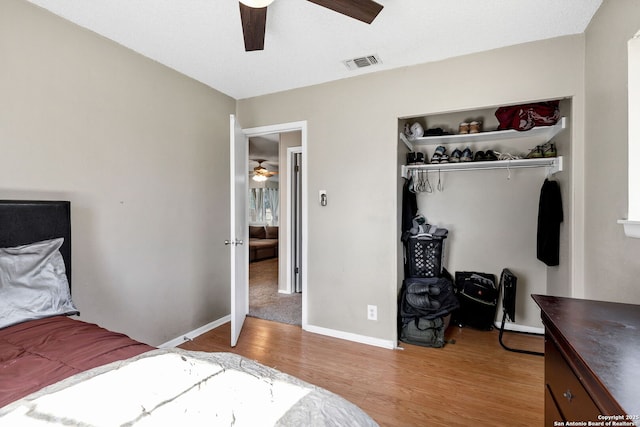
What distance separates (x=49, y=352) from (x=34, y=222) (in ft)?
3.15

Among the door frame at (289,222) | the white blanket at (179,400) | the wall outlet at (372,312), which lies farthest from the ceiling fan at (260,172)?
the white blanket at (179,400)

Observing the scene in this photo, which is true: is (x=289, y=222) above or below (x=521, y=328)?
above

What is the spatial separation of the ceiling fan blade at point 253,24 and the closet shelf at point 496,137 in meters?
1.52

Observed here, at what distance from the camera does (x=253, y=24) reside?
170 cm

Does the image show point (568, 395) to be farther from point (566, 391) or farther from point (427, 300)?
point (427, 300)

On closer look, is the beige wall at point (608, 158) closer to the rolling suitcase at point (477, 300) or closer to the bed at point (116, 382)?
the rolling suitcase at point (477, 300)

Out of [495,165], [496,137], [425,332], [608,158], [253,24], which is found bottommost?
[425,332]

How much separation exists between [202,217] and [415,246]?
84.7 inches

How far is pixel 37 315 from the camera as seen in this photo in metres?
1.44

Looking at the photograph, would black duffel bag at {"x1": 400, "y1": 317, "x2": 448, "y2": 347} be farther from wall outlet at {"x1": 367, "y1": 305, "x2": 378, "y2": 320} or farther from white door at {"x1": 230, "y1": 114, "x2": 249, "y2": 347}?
white door at {"x1": 230, "y1": 114, "x2": 249, "y2": 347}

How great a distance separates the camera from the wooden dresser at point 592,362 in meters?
0.67

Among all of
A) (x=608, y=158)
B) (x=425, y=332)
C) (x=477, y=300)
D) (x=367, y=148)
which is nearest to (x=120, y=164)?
(x=367, y=148)

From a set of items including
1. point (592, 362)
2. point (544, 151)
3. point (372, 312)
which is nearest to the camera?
point (592, 362)

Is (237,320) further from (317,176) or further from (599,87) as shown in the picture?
(599,87)
